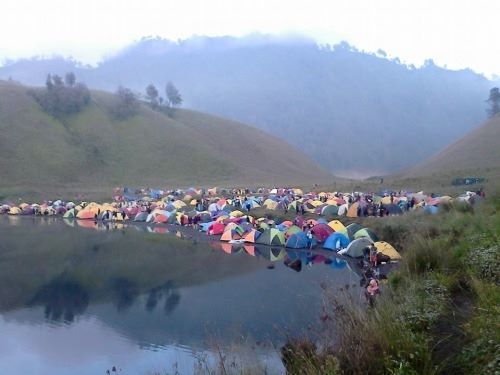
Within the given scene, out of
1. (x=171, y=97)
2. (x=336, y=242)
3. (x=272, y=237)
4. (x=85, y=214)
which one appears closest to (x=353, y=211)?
(x=272, y=237)

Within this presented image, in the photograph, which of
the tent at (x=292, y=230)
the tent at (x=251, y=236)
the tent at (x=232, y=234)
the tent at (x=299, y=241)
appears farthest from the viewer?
the tent at (x=232, y=234)

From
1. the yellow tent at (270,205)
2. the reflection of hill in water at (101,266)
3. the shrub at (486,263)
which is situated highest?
the shrub at (486,263)

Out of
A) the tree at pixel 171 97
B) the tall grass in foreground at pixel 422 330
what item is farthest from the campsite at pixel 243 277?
the tree at pixel 171 97

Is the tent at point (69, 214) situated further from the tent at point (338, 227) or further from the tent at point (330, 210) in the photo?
the tent at point (338, 227)

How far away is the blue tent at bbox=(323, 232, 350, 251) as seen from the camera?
1072 inches

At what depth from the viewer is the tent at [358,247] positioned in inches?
995

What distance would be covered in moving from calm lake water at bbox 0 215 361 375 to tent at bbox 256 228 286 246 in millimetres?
1391

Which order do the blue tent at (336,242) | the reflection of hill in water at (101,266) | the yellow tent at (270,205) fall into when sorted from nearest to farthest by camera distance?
the reflection of hill in water at (101,266), the blue tent at (336,242), the yellow tent at (270,205)

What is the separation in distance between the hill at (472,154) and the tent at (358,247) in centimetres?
5168

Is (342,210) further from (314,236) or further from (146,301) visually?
(146,301)

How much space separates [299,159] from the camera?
393 ft

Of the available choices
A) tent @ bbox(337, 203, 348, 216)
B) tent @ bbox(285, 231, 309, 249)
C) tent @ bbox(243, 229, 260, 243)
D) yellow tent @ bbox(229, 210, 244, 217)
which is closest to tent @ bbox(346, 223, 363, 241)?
tent @ bbox(285, 231, 309, 249)

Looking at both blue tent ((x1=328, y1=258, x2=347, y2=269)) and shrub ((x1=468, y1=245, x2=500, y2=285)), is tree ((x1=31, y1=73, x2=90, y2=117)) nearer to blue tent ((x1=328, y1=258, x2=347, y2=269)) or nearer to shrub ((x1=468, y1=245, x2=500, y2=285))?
blue tent ((x1=328, y1=258, x2=347, y2=269))

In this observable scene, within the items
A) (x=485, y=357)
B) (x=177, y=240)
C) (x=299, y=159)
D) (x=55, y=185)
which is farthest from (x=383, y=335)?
(x=299, y=159)
